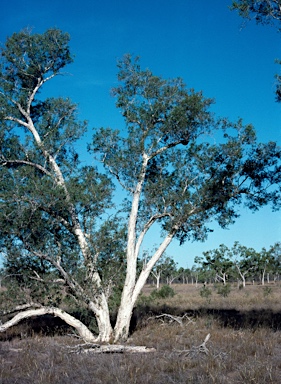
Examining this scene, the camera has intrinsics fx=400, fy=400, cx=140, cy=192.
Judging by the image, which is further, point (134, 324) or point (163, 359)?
point (134, 324)

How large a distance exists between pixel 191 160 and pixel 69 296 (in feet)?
21.3

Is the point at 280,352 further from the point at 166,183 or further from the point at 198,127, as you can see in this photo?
the point at 198,127

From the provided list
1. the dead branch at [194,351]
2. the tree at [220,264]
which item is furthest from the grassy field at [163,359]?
the tree at [220,264]

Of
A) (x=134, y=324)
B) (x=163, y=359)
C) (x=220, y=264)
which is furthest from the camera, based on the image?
(x=220, y=264)

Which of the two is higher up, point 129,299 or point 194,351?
point 129,299

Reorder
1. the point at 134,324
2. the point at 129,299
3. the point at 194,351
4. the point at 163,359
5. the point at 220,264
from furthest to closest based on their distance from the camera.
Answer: the point at 220,264 < the point at 134,324 < the point at 129,299 < the point at 194,351 < the point at 163,359

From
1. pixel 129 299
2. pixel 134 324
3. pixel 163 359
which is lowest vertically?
pixel 163 359

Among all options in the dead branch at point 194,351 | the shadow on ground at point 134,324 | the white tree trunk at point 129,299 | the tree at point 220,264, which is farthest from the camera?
the tree at point 220,264

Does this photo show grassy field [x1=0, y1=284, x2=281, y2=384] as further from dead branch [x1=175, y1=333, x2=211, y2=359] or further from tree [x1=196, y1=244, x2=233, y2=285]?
tree [x1=196, y1=244, x2=233, y2=285]

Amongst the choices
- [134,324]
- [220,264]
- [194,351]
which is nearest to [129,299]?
[134,324]

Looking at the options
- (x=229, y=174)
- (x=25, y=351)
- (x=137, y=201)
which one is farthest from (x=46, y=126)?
(x=25, y=351)

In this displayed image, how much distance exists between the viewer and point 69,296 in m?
13.7

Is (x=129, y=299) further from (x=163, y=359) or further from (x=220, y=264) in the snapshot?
(x=220, y=264)

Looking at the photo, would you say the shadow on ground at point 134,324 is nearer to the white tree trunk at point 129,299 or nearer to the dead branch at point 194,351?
the white tree trunk at point 129,299
